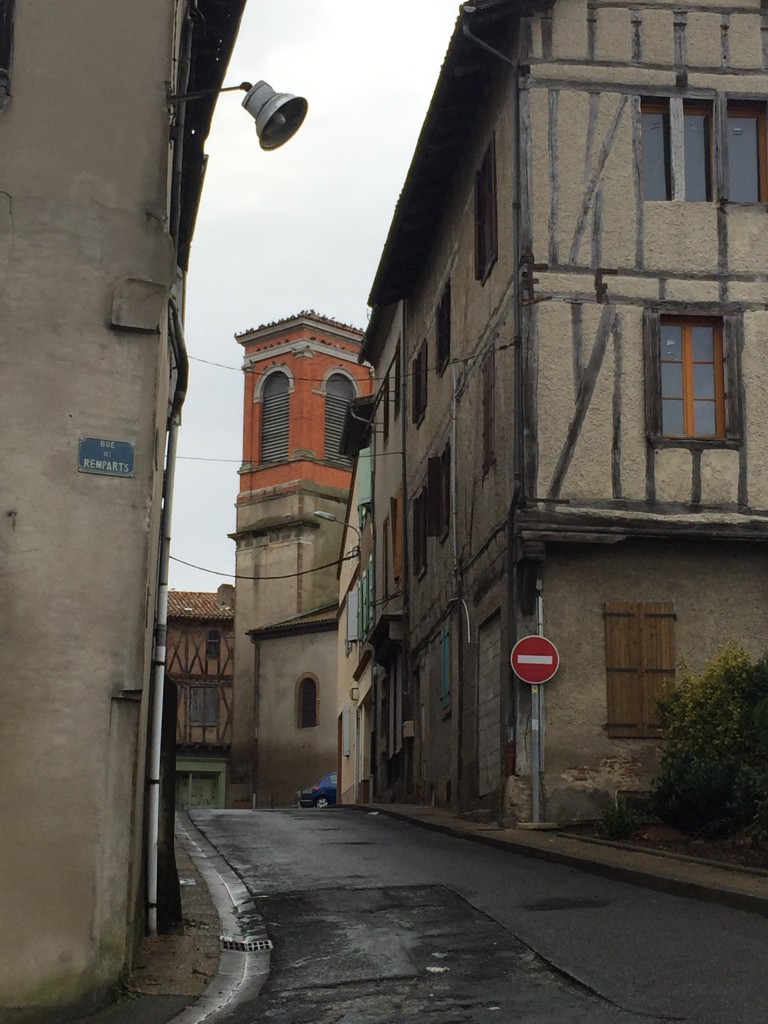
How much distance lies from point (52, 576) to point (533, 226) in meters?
11.0

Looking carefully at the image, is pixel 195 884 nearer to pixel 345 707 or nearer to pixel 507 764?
pixel 507 764

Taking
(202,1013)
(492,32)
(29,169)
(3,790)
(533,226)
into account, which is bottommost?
(202,1013)

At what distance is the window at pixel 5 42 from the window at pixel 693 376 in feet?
33.3

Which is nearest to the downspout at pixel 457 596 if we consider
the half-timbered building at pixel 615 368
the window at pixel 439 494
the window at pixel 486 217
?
the window at pixel 439 494

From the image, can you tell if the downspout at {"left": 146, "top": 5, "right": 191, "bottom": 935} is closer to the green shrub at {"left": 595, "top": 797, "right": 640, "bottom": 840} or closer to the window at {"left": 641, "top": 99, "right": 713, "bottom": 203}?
the green shrub at {"left": 595, "top": 797, "right": 640, "bottom": 840}

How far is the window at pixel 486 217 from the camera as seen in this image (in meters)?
19.4

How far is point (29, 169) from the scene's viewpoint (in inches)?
339

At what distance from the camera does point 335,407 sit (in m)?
58.8

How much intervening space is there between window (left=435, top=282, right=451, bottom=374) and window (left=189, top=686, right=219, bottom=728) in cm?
3532

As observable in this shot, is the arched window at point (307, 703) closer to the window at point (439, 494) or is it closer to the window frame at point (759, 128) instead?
the window at point (439, 494)

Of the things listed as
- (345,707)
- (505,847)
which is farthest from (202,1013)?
(345,707)

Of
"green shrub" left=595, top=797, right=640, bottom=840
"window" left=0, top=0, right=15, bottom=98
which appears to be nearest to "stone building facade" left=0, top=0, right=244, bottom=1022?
"window" left=0, top=0, right=15, bottom=98

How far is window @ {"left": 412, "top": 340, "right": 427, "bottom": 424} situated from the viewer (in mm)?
25984

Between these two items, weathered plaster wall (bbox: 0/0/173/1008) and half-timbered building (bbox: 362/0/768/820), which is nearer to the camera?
weathered plaster wall (bbox: 0/0/173/1008)
